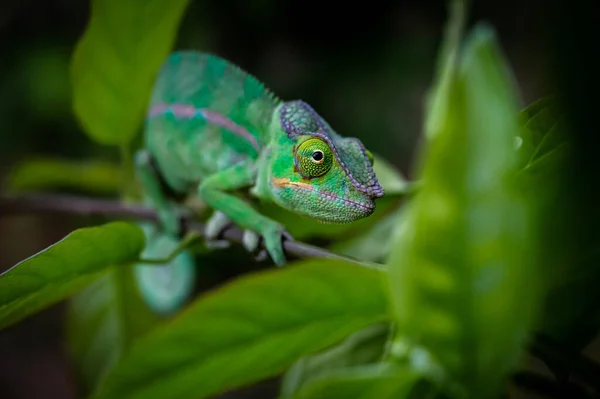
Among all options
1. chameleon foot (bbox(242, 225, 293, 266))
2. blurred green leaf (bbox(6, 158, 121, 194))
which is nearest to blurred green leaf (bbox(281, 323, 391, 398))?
chameleon foot (bbox(242, 225, 293, 266))

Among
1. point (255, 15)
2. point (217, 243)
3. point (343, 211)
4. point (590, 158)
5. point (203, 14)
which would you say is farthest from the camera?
point (255, 15)

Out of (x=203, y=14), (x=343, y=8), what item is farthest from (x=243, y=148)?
(x=343, y=8)

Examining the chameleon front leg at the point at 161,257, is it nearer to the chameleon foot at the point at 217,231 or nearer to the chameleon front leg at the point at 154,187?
the chameleon front leg at the point at 154,187

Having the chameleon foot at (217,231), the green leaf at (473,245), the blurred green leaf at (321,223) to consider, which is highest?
the green leaf at (473,245)

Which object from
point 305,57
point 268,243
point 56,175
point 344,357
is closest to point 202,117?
point 268,243

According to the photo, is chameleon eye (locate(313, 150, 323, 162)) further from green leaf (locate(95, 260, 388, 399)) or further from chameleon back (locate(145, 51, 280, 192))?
green leaf (locate(95, 260, 388, 399))

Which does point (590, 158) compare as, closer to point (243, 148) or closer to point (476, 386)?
point (476, 386)

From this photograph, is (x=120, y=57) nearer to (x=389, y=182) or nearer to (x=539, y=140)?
(x=389, y=182)

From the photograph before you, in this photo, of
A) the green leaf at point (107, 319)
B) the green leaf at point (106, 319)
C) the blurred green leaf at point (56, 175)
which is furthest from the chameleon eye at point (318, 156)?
the blurred green leaf at point (56, 175)
